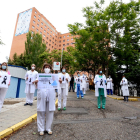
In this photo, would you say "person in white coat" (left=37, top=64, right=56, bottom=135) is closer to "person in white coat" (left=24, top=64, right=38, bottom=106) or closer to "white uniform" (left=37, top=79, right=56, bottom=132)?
"white uniform" (left=37, top=79, right=56, bottom=132)

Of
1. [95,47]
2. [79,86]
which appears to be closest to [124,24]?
[95,47]

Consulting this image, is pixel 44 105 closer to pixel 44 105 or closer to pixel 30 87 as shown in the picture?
pixel 44 105

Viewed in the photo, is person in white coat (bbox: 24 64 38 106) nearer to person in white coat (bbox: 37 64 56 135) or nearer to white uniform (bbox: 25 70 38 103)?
white uniform (bbox: 25 70 38 103)

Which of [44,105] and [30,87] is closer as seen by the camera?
[44,105]

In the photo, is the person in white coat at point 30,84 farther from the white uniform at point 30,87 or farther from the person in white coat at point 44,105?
the person in white coat at point 44,105

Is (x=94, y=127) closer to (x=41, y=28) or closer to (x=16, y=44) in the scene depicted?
(x=16, y=44)

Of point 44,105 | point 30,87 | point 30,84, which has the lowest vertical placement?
point 44,105

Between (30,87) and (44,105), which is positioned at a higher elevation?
(30,87)

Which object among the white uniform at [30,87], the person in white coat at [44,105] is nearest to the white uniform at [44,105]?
the person in white coat at [44,105]

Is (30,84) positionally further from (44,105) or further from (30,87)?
(44,105)

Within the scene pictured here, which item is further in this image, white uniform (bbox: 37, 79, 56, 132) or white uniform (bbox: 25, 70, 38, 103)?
white uniform (bbox: 25, 70, 38, 103)

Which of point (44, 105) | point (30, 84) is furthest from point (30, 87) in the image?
point (44, 105)

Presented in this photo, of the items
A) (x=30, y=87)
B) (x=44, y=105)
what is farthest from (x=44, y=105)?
(x=30, y=87)

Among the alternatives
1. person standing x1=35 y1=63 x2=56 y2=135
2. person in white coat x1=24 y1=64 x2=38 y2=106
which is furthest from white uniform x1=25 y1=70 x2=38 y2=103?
person standing x1=35 y1=63 x2=56 y2=135
